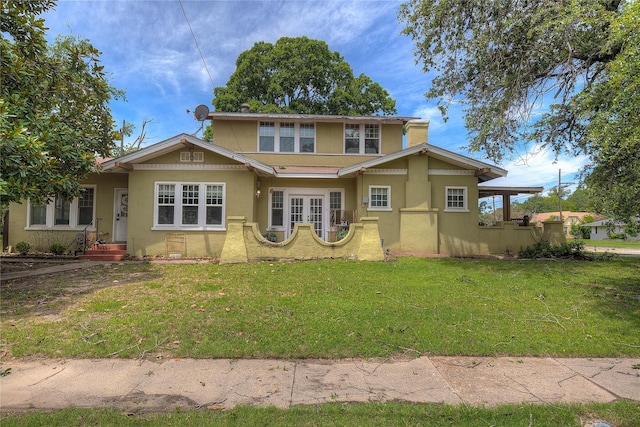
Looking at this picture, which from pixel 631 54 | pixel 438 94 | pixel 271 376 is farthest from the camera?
pixel 438 94

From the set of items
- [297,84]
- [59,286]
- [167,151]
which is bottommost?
[59,286]

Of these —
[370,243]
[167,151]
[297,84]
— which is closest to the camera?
[370,243]

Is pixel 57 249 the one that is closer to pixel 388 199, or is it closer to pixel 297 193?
pixel 297 193

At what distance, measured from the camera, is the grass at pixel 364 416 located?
9.74 feet

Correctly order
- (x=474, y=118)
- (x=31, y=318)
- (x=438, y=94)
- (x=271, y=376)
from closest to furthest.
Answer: (x=271, y=376)
(x=31, y=318)
(x=474, y=118)
(x=438, y=94)

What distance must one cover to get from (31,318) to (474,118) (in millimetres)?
12201

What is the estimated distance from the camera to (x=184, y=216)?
40.1 feet

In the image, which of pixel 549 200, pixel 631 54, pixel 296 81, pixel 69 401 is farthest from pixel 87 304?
pixel 549 200

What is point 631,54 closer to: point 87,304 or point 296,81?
point 87,304

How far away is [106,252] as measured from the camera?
11930 millimetres

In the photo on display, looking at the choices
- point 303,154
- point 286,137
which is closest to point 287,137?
point 286,137

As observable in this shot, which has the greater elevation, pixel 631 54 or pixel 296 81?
pixel 296 81


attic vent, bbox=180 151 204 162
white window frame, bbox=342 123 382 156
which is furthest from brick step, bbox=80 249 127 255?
white window frame, bbox=342 123 382 156

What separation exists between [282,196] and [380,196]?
4078 millimetres
